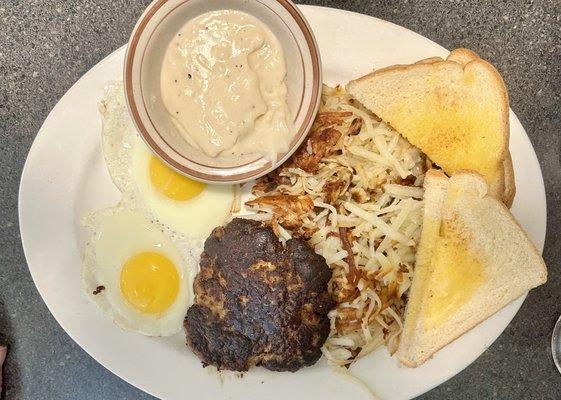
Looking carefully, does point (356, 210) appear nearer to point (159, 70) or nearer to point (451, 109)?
point (451, 109)

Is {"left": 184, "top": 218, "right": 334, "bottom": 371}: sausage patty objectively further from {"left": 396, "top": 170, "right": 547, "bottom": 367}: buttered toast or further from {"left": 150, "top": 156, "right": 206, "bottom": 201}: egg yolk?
{"left": 396, "top": 170, "right": 547, "bottom": 367}: buttered toast

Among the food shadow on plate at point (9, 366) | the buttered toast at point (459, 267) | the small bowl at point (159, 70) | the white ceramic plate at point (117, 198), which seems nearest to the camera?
the small bowl at point (159, 70)

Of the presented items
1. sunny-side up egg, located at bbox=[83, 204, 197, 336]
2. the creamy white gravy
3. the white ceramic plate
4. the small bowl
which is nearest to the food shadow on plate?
the white ceramic plate

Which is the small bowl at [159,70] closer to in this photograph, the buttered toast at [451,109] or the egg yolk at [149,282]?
the buttered toast at [451,109]

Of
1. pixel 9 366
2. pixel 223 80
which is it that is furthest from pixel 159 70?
pixel 9 366

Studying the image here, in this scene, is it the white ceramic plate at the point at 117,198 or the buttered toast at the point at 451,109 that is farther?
the white ceramic plate at the point at 117,198

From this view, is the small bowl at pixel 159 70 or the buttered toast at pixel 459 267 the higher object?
the small bowl at pixel 159 70

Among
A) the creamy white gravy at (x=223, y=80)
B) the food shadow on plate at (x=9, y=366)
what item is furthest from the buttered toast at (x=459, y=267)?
the food shadow on plate at (x=9, y=366)
